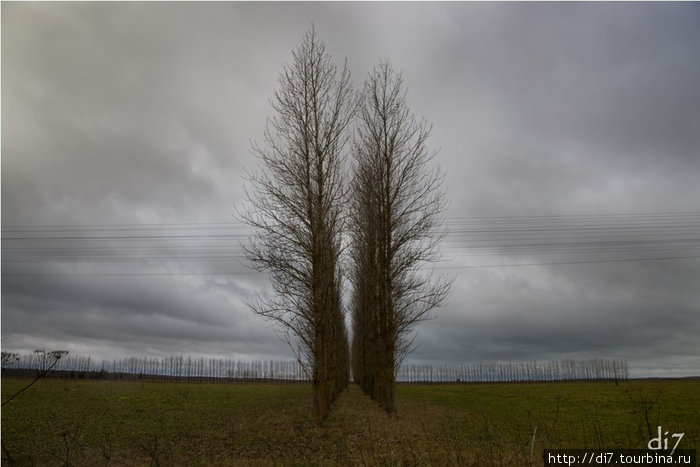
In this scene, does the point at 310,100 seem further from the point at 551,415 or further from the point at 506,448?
the point at 551,415

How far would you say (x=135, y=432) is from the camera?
51.9 ft

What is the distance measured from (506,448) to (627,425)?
953 cm

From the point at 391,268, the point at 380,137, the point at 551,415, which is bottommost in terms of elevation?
the point at 551,415

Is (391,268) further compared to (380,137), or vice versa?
(380,137)

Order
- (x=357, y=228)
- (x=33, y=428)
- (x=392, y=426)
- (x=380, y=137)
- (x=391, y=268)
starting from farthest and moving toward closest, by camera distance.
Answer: (x=357, y=228) → (x=380, y=137) → (x=391, y=268) → (x=33, y=428) → (x=392, y=426)

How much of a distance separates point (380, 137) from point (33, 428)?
55.2 ft

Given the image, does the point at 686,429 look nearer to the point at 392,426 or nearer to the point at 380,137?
the point at 392,426

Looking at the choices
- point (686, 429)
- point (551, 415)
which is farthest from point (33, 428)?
point (686, 429)

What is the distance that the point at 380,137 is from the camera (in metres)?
21.5

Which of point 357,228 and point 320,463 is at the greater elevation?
point 357,228

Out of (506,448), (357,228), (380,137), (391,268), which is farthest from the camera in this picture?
(357,228)

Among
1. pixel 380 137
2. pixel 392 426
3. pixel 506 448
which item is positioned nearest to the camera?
pixel 506 448

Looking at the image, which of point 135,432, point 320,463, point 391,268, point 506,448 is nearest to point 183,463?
point 320,463

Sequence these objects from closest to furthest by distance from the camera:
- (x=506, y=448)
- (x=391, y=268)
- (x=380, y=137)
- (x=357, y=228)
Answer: (x=506, y=448) < (x=391, y=268) < (x=380, y=137) < (x=357, y=228)
